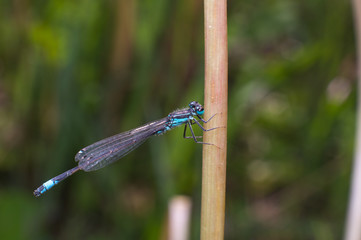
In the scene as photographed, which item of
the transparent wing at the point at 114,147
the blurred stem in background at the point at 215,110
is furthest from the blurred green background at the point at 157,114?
the blurred stem in background at the point at 215,110

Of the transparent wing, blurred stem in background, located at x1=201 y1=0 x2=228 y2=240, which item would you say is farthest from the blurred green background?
blurred stem in background, located at x1=201 y1=0 x2=228 y2=240

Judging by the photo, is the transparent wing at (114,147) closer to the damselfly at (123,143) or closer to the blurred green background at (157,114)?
the damselfly at (123,143)

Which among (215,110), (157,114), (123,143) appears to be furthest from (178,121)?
(215,110)

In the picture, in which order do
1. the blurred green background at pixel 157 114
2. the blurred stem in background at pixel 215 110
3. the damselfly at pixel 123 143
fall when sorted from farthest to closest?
the blurred green background at pixel 157 114 < the damselfly at pixel 123 143 < the blurred stem in background at pixel 215 110

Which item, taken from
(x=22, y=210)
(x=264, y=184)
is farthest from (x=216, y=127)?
(x=264, y=184)

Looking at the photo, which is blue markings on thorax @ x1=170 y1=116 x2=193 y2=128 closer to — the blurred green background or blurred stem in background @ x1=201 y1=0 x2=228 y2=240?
the blurred green background

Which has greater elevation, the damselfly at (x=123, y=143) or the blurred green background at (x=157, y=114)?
the blurred green background at (x=157, y=114)

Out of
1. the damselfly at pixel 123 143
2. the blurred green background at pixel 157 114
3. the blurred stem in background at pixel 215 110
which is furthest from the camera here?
the blurred green background at pixel 157 114
